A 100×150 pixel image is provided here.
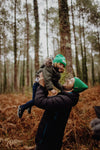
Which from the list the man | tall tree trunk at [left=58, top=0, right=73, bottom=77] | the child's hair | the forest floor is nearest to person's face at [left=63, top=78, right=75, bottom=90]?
the man

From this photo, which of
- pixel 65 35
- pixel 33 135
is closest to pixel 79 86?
pixel 33 135

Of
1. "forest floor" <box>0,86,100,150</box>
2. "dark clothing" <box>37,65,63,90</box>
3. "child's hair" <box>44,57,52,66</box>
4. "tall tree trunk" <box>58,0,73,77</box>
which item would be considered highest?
"tall tree trunk" <box>58,0,73,77</box>

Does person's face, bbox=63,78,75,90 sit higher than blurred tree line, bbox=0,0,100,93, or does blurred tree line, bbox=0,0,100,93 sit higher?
blurred tree line, bbox=0,0,100,93

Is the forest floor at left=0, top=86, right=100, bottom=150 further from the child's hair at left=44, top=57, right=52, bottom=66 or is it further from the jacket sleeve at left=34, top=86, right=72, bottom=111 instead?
the child's hair at left=44, top=57, right=52, bottom=66

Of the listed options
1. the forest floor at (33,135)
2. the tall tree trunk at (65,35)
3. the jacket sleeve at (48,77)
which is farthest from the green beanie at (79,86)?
the tall tree trunk at (65,35)

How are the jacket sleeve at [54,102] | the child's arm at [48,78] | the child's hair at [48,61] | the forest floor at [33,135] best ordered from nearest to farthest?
the jacket sleeve at [54,102] < the child's arm at [48,78] < the child's hair at [48,61] < the forest floor at [33,135]

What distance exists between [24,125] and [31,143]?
946 mm

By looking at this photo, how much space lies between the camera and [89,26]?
15.1 metres

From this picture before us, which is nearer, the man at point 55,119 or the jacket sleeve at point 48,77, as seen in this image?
the man at point 55,119

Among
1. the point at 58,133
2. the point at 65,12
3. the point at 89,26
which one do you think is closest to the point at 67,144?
the point at 58,133

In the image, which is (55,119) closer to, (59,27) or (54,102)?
(54,102)

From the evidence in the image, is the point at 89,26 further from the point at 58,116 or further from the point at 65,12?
the point at 58,116

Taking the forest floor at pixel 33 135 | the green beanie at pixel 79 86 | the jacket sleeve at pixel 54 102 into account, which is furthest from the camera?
the forest floor at pixel 33 135

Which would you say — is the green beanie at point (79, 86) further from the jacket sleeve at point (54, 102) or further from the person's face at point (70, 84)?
the jacket sleeve at point (54, 102)
